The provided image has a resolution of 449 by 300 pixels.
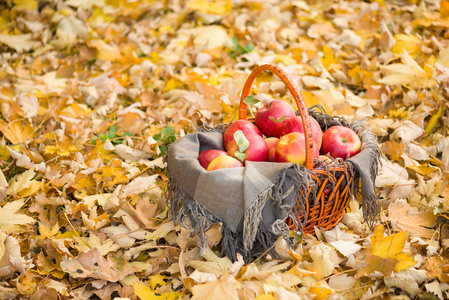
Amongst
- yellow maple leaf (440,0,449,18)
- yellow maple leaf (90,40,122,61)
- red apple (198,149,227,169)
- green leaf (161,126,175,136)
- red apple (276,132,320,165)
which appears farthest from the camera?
yellow maple leaf (90,40,122,61)

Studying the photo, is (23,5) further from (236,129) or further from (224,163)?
(224,163)

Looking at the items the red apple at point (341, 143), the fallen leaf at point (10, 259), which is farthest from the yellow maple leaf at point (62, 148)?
the red apple at point (341, 143)

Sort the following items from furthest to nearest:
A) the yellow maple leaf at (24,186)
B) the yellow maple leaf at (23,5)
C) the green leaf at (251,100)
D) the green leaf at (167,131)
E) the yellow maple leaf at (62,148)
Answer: the yellow maple leaf at (23,5) → the green leaf at (167,131) → the yellow maple leaf at (62,148) → the yellow maple leaf at (24,186) → the green leaf at (251,100)

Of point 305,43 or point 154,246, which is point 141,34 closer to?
point 305,43

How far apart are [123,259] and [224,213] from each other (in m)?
0.48

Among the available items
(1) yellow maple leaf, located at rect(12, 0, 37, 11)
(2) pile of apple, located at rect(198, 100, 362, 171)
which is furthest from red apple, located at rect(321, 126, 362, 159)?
(1) yellow maple leaf, located at rect(12, 0, 37, 11)

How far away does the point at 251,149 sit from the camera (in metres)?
1.54

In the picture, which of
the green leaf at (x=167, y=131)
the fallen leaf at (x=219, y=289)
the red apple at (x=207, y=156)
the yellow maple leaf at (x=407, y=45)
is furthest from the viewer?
the yellow maple leaf at (x=407, y=45)

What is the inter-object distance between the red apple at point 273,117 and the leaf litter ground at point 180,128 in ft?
1.58

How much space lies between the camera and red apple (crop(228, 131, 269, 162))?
1.52 meters

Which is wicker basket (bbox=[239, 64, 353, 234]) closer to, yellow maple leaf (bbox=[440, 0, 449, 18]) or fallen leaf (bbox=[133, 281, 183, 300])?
fallen leaf (bbox=[133, 281, 183, 300])

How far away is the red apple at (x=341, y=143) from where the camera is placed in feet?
5.08

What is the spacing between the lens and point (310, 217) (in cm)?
147

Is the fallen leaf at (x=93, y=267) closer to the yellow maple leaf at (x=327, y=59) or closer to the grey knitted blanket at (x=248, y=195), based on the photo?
the grey knitted blanket at (x=248, y=195)
